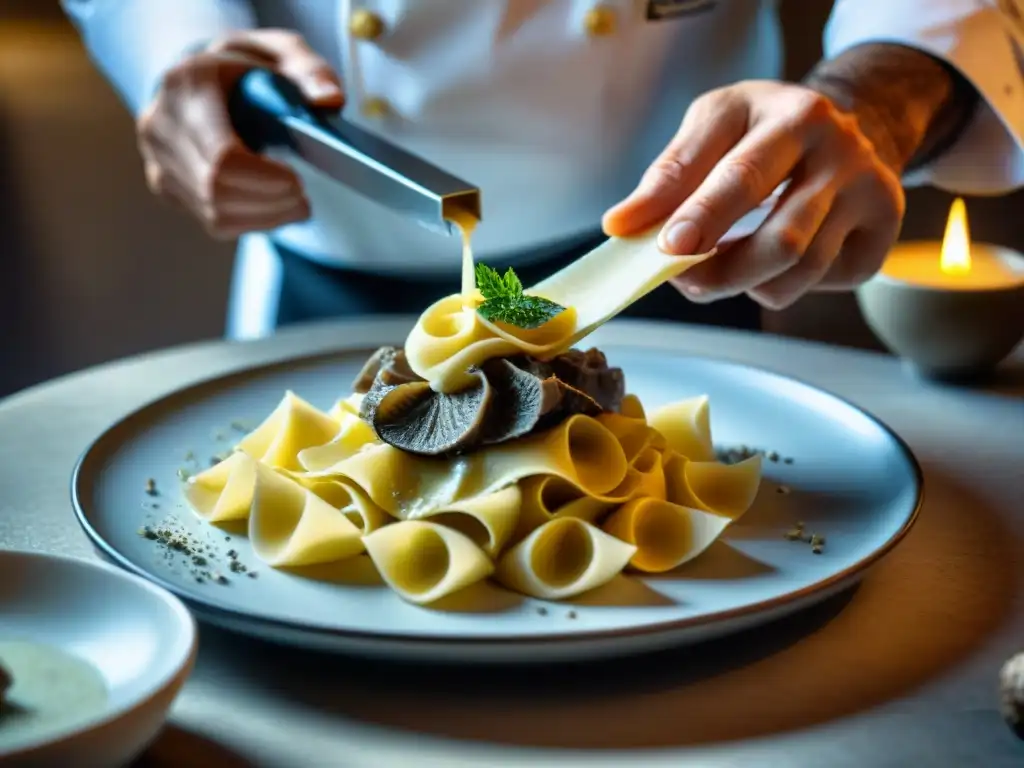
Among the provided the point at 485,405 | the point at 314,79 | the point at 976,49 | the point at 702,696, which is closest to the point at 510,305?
the point at 485,405

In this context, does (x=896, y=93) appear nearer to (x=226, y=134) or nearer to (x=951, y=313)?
A: (x=951, y=313)

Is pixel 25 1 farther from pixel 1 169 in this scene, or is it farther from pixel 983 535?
pixel 983 535

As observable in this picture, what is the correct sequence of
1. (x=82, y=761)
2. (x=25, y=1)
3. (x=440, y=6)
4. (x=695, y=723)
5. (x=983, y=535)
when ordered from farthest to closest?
(x=25, y=1) → (x=440, y=6) → (x=983, y=535) → (x=695, y=723) → (x=82, y=761)

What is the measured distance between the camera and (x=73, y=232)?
13.3 feet

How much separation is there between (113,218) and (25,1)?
0.74 meters

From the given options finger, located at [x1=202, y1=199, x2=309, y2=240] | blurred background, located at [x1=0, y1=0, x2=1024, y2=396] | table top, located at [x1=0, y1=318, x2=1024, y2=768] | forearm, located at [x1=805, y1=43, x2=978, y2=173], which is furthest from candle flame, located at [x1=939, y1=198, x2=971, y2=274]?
blurred background, located at [x1=0, y1=0, x2=1024, y2=396]

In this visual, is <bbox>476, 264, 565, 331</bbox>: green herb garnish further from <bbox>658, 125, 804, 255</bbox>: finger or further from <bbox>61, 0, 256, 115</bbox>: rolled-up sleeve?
<bbox>61, 0, 256, 115</bbox>: rolled-up sleeve

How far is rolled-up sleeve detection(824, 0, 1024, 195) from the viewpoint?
1767 millimetres

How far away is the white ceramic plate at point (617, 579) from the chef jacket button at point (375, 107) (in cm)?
55

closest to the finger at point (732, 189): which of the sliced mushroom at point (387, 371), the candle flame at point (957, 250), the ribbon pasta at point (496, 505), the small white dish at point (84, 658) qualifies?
the ribbon pasta at point (496, 505)

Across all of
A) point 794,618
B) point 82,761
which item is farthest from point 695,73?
point 82,761

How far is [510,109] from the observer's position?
1.97 metres

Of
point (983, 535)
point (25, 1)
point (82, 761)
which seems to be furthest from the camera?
point (25, 1)

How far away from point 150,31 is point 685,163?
1268 millimetres
